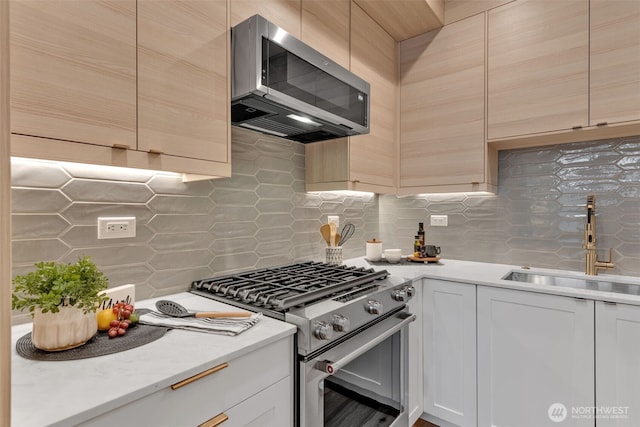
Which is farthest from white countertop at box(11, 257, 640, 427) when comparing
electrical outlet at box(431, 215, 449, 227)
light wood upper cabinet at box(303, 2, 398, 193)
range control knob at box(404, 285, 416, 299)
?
electrical outlet at box(431, 215, 449, 227)

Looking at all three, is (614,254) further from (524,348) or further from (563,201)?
(524,348)

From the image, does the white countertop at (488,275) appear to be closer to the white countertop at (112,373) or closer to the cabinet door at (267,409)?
the cabinet door at (267,409)

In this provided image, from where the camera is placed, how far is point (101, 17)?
95 cm

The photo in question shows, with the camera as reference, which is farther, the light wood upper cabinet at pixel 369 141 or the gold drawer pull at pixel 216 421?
the light wood upper cabinet at pixel 369 141

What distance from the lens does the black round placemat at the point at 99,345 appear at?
0.82m

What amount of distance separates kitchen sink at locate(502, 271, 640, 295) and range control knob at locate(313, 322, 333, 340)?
1.28m

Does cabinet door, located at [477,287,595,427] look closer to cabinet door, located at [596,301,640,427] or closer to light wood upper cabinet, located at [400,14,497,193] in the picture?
cabinet door, located at [596,301,640,427]

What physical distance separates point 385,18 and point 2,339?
244 cm

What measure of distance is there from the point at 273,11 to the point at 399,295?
1.47m

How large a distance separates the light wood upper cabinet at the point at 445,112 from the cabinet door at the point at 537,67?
0.30 feet

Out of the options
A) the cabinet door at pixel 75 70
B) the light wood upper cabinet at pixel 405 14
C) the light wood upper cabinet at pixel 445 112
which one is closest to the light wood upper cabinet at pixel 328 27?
the light wood upper cabinet at pixel 405 14

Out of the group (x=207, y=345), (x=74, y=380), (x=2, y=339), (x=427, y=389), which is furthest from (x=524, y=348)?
(x=2, y=339)

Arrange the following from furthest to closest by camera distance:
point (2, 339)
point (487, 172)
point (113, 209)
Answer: point (487, 172) < point (113, 209) < point (2, 339)

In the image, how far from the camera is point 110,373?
2.44 ft
